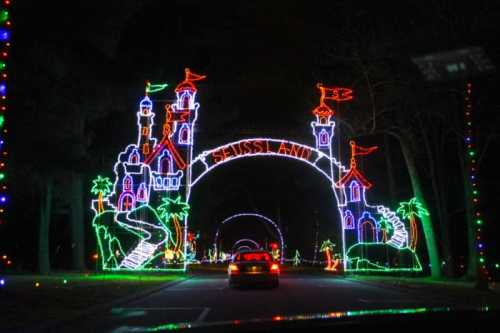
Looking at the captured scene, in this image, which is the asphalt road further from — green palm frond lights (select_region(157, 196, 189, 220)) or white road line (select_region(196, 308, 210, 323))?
green palm frond lights (select_region(157, 196, 189, 220))

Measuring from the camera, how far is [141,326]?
1268cm

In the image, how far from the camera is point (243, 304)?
1738cm

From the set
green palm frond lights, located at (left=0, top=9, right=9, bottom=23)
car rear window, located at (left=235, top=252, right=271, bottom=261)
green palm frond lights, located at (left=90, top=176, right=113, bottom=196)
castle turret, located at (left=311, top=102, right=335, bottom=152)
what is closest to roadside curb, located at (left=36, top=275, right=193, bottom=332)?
car rear window, located at (left=235, top=252, right=271, bottom=261)

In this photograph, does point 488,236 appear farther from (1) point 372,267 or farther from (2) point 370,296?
(2) point 370,296

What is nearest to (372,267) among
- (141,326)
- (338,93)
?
(338,93)

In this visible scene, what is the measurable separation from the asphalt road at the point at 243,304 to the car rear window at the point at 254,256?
5.03 feet

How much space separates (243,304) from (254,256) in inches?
312

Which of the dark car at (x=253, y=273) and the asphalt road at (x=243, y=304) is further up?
the dark car at (x=253, y=273)

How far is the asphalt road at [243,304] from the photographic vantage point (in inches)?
541

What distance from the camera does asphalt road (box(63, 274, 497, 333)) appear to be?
13734mm

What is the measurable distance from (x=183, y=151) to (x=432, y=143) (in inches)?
623

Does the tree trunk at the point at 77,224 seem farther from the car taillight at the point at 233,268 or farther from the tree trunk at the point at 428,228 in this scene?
the tree trunk at the point at 428,228

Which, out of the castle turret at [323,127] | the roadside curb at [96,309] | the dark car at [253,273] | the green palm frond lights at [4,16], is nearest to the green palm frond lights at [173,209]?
the castle turret at [323,127]

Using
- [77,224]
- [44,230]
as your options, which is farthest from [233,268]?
[77,224]
